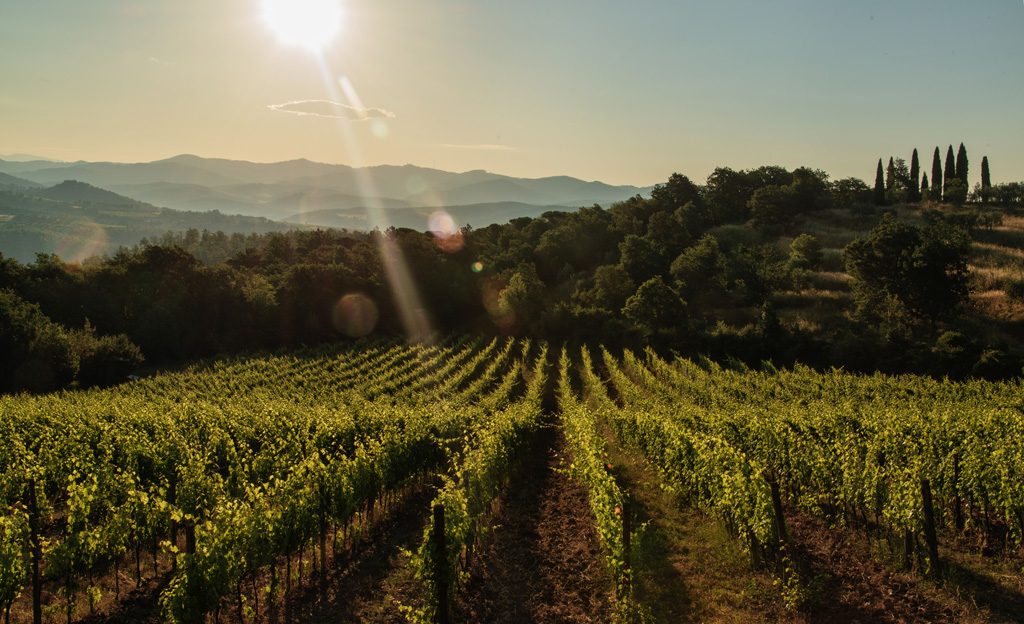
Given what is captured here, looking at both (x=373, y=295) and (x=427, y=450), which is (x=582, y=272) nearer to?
(x=373, y=295)

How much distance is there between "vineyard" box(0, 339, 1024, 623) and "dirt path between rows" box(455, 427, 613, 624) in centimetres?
6

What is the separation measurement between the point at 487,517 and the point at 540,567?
8.17ft

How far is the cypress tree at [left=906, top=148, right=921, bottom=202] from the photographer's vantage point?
80938mm

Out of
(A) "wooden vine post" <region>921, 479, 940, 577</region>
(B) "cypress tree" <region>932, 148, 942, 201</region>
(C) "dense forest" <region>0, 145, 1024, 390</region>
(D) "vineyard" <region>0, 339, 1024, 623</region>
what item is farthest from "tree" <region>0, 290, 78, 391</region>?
(B) "cypress tree" <region>932, 148, 942, 201</region>

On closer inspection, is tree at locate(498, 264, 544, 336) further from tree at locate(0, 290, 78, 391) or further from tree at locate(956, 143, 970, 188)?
tree at locate(956, 143, 970, 188)

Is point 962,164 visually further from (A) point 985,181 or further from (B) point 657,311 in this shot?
(B) point 657,311

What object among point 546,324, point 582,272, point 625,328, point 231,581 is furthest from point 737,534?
point 582,272

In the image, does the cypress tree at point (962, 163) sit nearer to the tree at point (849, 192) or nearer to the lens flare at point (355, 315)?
the tree at point (849, 192)

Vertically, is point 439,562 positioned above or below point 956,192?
below

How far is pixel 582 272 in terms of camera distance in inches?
3012

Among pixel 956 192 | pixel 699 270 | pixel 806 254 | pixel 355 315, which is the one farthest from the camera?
pixel 956 192

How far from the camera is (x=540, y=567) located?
1141 cm

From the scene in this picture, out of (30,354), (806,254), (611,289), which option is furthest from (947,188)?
(30,354)

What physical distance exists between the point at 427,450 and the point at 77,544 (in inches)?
335
